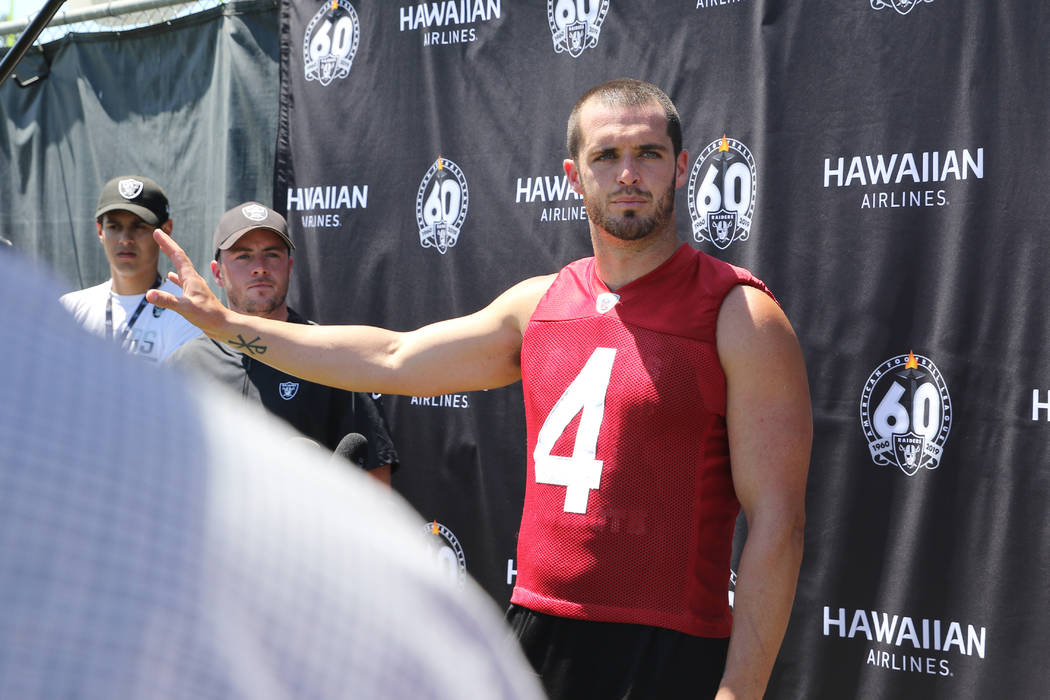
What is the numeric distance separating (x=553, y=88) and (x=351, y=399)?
1.40 metres

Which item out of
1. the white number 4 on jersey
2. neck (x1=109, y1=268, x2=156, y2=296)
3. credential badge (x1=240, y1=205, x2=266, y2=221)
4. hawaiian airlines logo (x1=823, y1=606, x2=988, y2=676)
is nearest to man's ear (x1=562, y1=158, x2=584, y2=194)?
the white number 4 on jersey

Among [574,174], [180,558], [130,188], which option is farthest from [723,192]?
[180,558]

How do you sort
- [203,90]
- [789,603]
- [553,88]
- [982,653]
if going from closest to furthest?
[789,603], [982,653], [553,88], [203,90]

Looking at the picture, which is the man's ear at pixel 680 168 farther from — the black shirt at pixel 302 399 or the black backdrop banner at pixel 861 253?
the black shirt at pixel 302 399

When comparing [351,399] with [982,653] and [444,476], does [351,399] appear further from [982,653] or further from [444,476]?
[982,653]

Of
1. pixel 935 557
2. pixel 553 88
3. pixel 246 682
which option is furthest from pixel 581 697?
pixel 553 88

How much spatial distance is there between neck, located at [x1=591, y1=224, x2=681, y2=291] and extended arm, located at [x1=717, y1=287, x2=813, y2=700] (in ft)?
0.71

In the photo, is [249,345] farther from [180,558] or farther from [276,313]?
[180,558]

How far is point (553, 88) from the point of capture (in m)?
3.73

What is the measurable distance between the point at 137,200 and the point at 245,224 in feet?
2.85

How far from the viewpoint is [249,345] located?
2367 millimetres

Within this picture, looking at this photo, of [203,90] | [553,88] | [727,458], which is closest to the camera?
[727,458]

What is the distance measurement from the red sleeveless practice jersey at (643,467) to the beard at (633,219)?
9 cm

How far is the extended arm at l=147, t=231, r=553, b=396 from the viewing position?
92.1 inches
